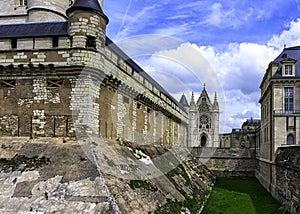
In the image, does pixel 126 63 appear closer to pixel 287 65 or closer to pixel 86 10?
pixel 86 10

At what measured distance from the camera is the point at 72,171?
41.3 feet

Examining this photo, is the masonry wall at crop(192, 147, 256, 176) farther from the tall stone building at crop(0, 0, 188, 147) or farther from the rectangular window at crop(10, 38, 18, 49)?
the rectangular window at crop(10, 38, 18, 49)

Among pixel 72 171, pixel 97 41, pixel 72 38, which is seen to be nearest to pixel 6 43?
pixel 72 38

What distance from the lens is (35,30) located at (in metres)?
16.5

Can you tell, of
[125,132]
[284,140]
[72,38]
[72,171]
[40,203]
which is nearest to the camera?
[40,203]

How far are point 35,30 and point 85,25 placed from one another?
281 centimetres

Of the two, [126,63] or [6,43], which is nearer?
[6,43]

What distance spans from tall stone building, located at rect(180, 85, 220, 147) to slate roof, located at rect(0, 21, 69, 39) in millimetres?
60101

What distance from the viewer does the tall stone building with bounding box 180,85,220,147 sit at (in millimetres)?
77188

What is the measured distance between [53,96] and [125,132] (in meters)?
6.03

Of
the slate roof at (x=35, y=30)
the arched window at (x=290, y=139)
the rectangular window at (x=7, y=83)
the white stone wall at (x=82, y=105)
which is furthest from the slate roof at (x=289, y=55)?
the rectangular window at (x=7, y=83)

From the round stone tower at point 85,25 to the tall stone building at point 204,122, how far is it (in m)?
61.0

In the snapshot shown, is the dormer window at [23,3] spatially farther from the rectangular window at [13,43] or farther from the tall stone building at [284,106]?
the tall stone building at [284,106]

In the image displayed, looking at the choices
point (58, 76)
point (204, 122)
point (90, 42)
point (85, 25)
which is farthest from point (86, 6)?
point (204, 122)
